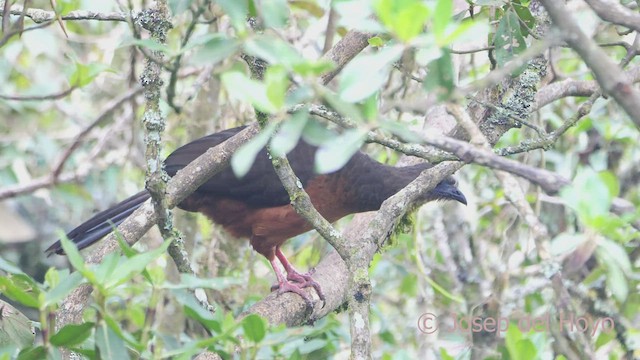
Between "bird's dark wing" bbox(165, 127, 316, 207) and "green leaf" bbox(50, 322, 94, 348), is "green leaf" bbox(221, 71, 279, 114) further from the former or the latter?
"bird's dark wing" bbox(165, 127, 316, 207)

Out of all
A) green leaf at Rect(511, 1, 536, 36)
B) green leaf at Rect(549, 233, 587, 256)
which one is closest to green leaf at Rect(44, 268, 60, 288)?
green leaf at Rect(549, 233, 587, 256)

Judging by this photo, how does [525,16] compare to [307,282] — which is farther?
[307,282]

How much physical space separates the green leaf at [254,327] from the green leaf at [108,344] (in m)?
0.28

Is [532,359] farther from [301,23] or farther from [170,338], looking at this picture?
[301,23]

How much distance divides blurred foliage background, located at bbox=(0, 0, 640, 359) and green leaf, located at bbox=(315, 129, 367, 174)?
0.05 metres

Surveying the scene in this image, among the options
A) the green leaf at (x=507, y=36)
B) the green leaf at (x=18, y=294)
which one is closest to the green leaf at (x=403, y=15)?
the green leaf at (x=18, y=294)

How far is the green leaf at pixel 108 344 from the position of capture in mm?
1779

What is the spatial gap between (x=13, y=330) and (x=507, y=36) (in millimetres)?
1879

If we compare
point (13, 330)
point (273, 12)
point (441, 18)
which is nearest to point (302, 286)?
point (13, 330)

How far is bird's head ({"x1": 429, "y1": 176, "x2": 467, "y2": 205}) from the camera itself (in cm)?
457

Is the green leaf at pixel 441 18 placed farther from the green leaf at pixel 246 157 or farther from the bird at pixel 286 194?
the bird at pixel 286 194

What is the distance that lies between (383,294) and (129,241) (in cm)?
326

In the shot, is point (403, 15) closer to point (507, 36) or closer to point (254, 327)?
point (254, 327)

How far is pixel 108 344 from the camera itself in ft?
5.87
